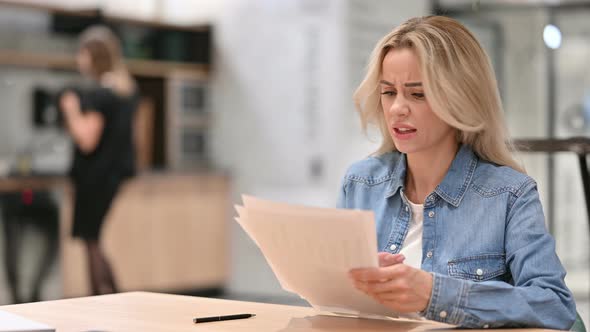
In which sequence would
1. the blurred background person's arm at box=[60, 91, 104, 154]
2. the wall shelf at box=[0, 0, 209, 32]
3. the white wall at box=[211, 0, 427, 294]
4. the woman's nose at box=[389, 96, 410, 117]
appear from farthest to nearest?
the wall shelf at box=[0, 0, 209, 32] < the white wall at box=[211, 0, 427, 294] < the blurred background person's arm at box=[60, 91, 104, 154] < the woman's nose at box=[389, 96, 410, 117]

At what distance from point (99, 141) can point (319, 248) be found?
398 centimetres

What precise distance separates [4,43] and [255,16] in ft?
5.86

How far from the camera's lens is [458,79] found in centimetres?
193

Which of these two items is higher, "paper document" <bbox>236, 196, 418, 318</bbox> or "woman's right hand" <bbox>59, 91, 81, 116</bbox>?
"woman's right hand" <bbox>59, 91, 81, 116</bbox>

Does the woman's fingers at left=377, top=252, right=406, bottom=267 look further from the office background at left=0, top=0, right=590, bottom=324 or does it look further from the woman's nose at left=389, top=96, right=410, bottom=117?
the office background at left=0, top=0, right=590, bottom=324

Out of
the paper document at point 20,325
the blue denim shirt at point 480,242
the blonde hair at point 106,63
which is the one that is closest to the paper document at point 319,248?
the blue denim shirt at point 480,242

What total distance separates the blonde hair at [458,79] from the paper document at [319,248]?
402mm

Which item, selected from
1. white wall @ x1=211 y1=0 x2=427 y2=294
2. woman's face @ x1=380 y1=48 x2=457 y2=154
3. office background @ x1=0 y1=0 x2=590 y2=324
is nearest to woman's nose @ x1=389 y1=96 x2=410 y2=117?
woman's face @ x1=380 y1=48 x2=457 y2=154

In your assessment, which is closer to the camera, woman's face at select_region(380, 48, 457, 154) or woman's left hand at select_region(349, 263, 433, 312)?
woman's left hand at select_region(349, 263, 433, 312)

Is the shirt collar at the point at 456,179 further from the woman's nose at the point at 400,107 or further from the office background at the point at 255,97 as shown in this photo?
the office background at the point at 255,97

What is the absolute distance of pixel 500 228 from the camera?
1.89m

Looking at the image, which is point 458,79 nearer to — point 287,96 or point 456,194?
point 456,194

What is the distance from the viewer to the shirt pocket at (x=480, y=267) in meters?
1.89

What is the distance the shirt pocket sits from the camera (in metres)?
1.89
